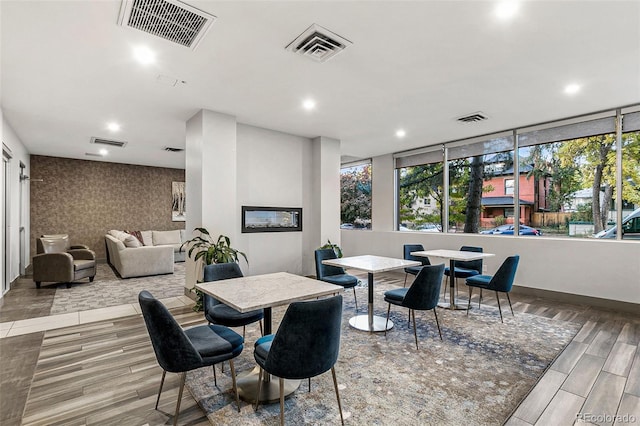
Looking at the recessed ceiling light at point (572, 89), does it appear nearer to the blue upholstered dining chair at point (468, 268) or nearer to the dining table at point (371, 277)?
the blue upholstered dining chair at point (468, 268)

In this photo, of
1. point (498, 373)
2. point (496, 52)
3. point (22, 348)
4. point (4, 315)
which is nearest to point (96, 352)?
point (22, 348)

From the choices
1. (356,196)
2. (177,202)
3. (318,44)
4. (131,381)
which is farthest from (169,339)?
(177,202)

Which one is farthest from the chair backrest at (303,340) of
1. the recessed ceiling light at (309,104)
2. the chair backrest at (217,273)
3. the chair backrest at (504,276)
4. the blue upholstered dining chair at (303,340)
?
the recessed ceiling light at (309,104)

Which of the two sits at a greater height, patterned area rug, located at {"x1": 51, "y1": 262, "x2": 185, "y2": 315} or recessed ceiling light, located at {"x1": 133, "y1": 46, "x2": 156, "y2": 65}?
recessed ceiling light, located at {"x1": 133, "y1": 46, "x2": 156, "y2": 65}

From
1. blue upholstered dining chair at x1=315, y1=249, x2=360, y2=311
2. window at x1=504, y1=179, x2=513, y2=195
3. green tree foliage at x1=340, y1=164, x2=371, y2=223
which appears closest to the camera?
blue upholstered dining chair at x1=315, y1=249, x2=360, y2=311

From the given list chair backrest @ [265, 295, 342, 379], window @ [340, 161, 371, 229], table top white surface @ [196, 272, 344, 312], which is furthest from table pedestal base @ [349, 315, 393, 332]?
window @ [340, 161, 371, 229]

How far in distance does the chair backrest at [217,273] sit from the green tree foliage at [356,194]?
5.59 metres

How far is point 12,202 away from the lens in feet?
18.4

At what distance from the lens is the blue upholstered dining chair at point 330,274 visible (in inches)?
161

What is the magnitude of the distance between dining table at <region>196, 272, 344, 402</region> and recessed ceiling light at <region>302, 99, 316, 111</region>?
8.44 feet

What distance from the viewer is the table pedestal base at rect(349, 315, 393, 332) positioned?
3.59m

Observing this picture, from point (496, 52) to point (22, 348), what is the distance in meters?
5.36
